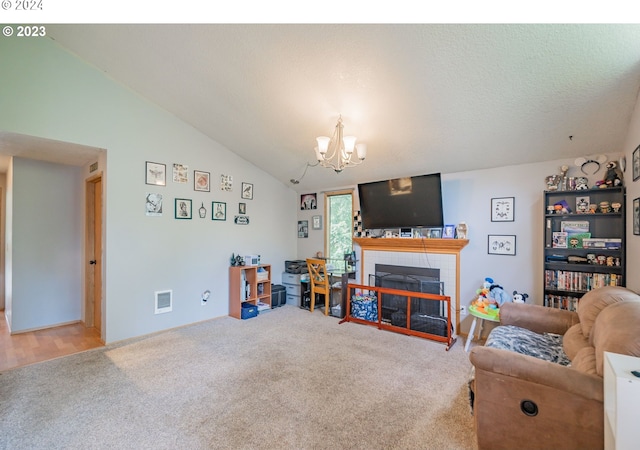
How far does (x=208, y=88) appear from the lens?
3152mm

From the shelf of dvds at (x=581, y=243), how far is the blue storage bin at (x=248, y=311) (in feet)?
12.4

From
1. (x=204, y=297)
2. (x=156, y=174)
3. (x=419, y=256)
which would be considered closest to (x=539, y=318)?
(x=419, y=256)

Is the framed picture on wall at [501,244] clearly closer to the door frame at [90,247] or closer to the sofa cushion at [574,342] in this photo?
the sofa cushion at [574,342]

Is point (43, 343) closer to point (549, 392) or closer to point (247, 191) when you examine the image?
point (247, 191)

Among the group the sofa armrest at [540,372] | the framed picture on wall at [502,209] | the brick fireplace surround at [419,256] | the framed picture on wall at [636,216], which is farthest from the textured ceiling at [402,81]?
the sofa armrest at [540,372]

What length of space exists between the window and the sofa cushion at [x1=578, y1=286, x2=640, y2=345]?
3201 millimetres

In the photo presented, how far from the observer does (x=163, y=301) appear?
12.2 ft

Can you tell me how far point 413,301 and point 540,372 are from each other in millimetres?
2558

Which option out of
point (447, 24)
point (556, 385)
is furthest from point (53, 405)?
point (447, 24)

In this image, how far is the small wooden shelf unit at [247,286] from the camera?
434 centimetres

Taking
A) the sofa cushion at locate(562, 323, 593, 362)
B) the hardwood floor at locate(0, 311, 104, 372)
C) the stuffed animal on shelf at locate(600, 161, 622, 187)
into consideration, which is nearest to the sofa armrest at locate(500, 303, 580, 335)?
the sofa cushion at locate(562, 323, 593, 362)

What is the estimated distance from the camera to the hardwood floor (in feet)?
9.50

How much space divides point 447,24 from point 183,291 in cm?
418
